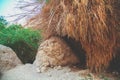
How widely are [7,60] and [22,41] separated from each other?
1.63 m

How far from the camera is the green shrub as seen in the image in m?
7.77

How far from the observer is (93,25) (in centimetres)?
534

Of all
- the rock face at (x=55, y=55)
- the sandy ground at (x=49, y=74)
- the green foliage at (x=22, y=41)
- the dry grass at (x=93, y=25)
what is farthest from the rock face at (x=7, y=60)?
the dry grass at (x=93, y=25)

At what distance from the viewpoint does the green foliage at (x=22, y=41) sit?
25.5 ft

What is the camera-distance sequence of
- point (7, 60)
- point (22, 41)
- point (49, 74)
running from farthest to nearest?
point (22, 41), point (7, 60), point (49, 74)

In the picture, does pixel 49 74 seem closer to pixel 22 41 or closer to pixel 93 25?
pixel 93 25

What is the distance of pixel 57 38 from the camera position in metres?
6.29

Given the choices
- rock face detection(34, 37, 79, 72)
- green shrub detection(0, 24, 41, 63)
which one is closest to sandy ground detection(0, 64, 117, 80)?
rock face detection(34, 37, 79, 72)

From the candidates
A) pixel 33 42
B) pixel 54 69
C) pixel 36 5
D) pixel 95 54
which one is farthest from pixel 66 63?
pixel 33 42

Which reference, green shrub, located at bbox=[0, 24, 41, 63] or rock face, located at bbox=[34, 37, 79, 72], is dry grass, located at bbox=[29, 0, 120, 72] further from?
green shrub, located at bbox=[0, 24, 41, 63]

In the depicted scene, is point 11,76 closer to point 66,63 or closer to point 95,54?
point 66,63

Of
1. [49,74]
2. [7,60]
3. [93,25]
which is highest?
A: [93,25]

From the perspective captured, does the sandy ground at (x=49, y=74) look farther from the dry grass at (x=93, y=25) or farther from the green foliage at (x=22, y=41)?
the green foliage at (x=22, y=41)

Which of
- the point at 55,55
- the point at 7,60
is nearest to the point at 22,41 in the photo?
the point at 7,60
